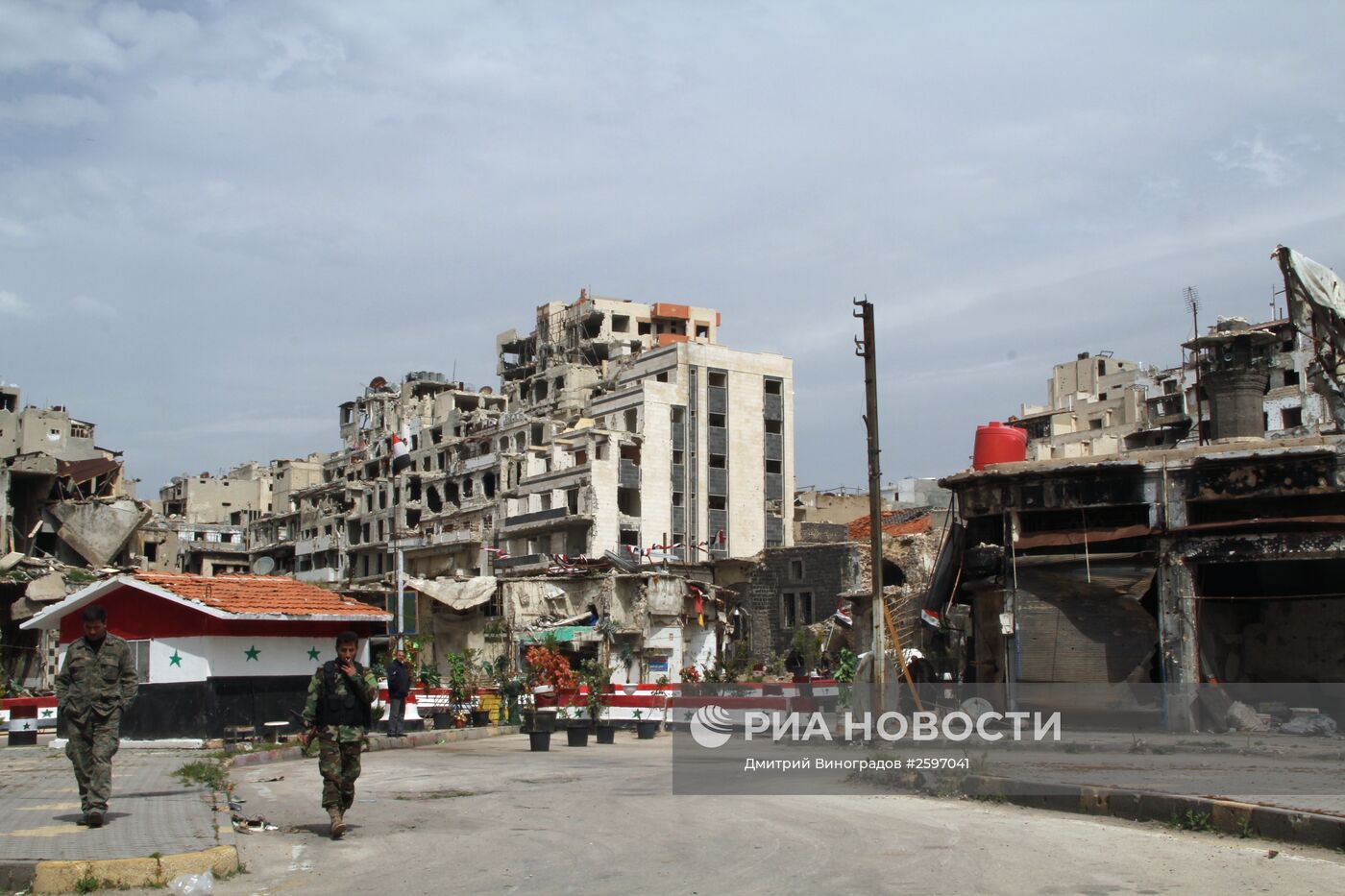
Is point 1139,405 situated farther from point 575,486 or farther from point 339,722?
point 339,722

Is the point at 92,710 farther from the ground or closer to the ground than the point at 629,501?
closer to the ground

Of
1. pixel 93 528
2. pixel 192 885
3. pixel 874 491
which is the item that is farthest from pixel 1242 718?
pixel 93 528

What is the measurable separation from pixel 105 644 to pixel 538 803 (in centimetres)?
476

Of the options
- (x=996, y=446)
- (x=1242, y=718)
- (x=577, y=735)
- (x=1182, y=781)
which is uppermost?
→ (x=996, y=446)

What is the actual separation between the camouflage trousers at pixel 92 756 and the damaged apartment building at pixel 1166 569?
1999 cm

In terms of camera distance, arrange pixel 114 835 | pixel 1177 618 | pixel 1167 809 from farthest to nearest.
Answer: pixel 1177 618
pixel 1167 809
pixel 114 835

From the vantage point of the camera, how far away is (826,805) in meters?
13.5

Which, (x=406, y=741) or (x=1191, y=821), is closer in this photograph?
(x=1191, y=821)

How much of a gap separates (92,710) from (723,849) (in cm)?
546

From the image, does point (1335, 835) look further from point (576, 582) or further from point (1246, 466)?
point (576, 582)

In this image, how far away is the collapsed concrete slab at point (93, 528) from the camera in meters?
66.6

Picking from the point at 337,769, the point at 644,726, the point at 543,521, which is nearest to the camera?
the point at 337,769

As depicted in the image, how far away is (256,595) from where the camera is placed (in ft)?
75.2

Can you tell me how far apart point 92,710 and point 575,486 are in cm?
5899
